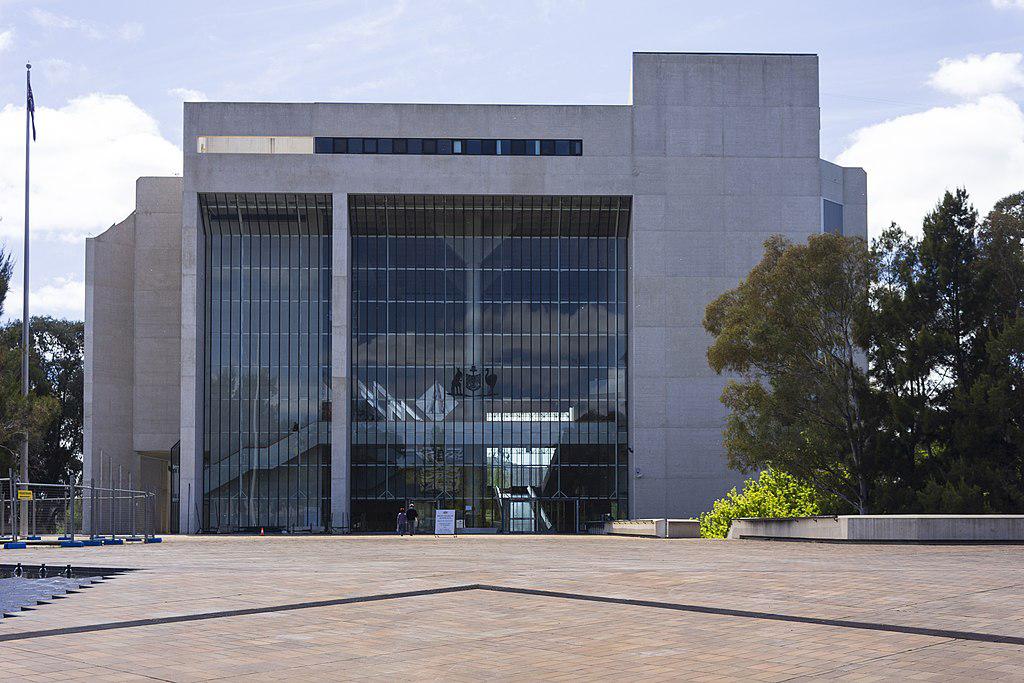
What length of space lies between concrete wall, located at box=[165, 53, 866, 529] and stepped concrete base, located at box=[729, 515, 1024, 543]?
87.7 feet

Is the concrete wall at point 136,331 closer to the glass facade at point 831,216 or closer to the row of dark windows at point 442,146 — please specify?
the row of dark windows at point 442,146

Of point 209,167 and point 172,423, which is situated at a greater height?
point 209,167

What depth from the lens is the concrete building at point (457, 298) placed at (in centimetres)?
5891

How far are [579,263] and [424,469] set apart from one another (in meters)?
14.1

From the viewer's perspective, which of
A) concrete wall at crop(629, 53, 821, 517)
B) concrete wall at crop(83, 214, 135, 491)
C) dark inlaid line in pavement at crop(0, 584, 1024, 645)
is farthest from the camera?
concrete wall at crop(83, 214, 135, 491)

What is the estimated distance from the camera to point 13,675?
8531 mm

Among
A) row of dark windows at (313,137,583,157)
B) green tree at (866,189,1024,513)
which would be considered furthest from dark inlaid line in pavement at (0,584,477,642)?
row of dark windows at (313,137,583,157)

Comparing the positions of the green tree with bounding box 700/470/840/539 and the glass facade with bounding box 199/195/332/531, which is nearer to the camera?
the green tree with bounding box 700/470/840/539

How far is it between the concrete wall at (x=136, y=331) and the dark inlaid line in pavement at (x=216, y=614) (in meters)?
50.6

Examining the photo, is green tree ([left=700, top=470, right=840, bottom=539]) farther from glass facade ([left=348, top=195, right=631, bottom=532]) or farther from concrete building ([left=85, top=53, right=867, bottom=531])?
glass facade ([left=348, top=195, right=631, bottom=532])

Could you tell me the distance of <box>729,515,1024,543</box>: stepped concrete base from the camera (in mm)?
27078

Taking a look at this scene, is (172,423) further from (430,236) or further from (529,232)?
(529,232)

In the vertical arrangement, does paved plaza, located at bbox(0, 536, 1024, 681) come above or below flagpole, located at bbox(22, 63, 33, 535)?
below

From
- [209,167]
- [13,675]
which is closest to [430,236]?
[209,167]
